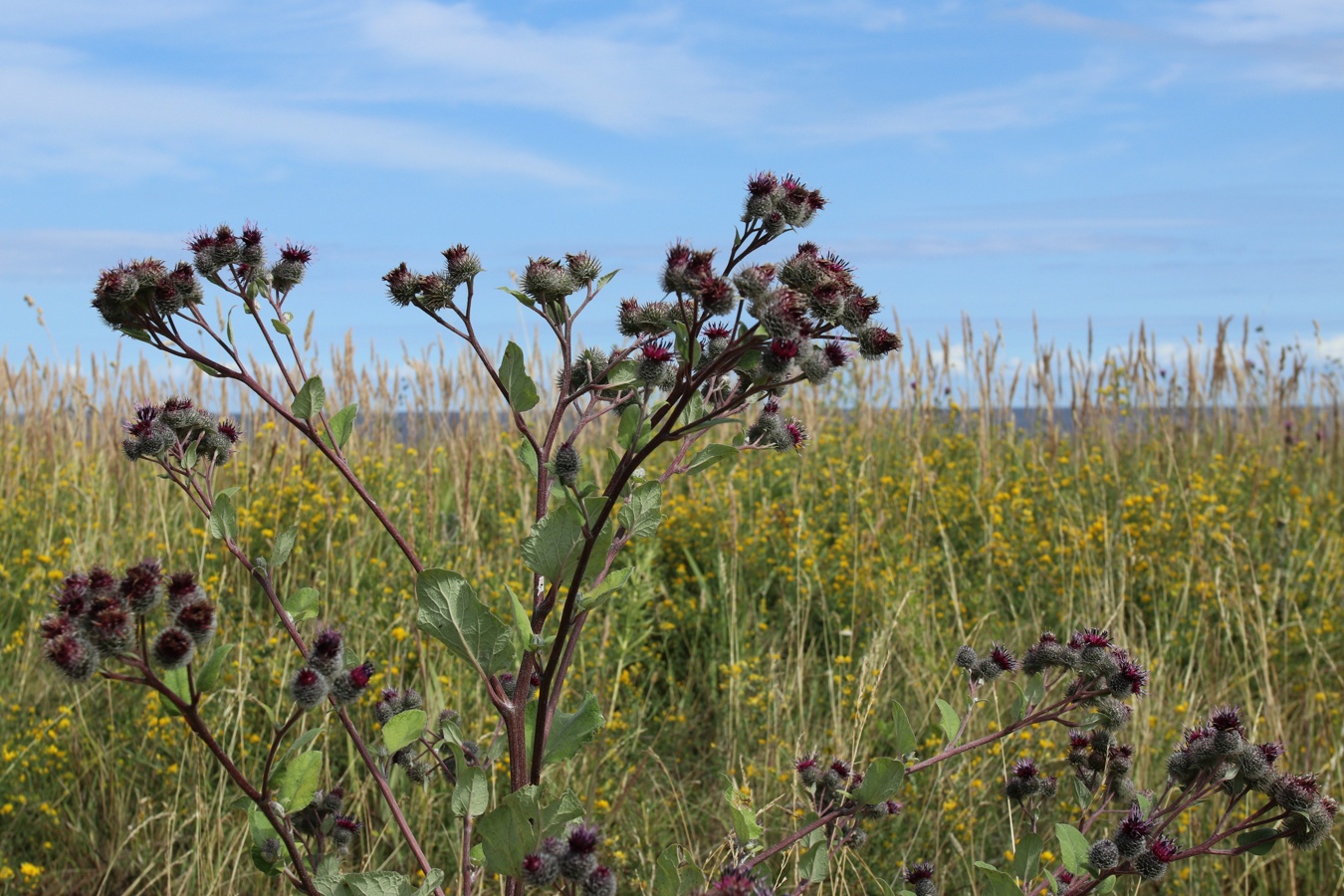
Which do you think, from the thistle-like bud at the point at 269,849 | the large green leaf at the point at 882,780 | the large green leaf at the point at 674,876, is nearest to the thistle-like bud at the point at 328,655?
the thistle-like bud at the point at 269,849

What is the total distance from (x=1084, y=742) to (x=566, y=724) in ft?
3.80

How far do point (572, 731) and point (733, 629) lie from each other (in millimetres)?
2415

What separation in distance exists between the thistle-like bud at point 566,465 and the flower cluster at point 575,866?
527 millimetres

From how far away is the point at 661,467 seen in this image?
709cm

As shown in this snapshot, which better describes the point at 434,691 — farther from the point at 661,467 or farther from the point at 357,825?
the point at 661,467

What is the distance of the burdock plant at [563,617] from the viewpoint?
157 centimetres

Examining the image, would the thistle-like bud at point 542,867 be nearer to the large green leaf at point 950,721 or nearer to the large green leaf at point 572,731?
the large green leaf at point 572,731

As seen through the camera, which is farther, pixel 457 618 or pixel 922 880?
pixel 922 880

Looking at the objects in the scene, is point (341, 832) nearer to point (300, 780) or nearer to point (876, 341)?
point (300, 780)

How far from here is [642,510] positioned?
1.75 meters

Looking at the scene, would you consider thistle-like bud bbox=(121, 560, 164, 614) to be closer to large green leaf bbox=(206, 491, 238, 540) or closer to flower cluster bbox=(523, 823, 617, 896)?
large green leaf bbox=(206, 491, 238, 540)

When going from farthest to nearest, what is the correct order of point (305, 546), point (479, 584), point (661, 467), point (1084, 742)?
point (661, 467) < point (305, 546) < point (479, 584) < point (1084, 742)

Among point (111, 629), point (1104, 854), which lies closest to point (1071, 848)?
point (1104, 854)

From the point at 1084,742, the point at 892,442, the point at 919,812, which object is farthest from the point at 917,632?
the point at 892,442
